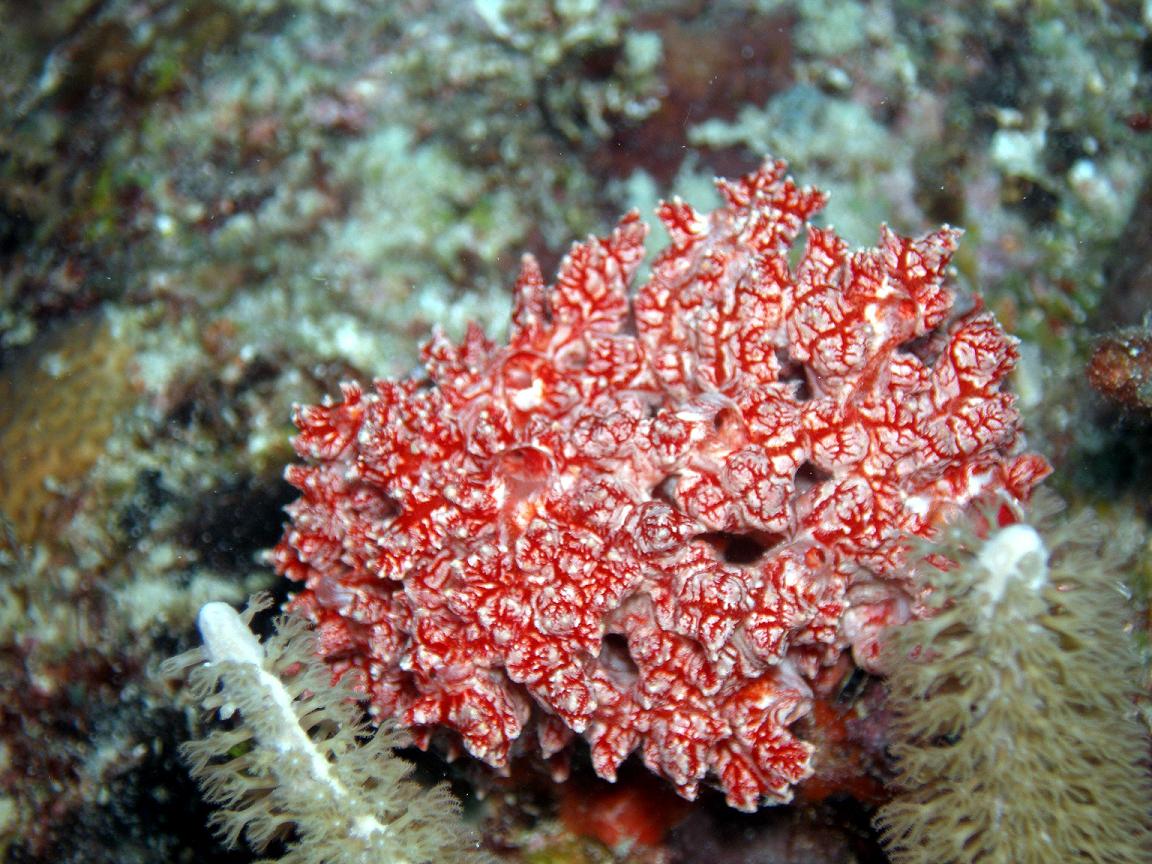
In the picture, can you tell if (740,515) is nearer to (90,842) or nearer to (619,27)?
(619,27)

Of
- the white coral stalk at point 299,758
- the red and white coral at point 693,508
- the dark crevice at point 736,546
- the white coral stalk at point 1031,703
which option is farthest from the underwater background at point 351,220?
the dark crevice at point 736,546

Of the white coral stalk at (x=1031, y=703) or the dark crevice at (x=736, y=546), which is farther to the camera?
the dark crevice at (x=736, y=546)

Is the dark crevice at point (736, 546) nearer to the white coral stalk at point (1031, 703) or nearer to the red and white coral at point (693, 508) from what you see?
the red and white coral at point (693, 508)

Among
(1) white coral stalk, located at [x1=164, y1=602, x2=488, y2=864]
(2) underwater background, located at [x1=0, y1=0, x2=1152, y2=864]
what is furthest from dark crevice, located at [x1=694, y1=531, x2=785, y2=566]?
(2) underwater background, located at [x1=0, y1=0, x2=1152, y2=864]

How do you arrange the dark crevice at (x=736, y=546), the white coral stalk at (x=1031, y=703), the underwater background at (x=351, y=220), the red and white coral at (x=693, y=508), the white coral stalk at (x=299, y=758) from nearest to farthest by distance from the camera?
1. the white coral stalk at (x=1031, y=703)
2. the red and white coral at (x=693, y=508)
3. the white coral stalk at (x=299, y=758)
4. the dark crevice at (x=736, y=546)
5. the underwater background at (x=351, y=220)

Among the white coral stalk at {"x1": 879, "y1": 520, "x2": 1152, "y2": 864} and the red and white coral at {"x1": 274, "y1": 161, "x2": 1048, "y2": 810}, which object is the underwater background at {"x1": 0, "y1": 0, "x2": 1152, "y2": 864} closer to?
the red and white coral at {"x1": 274, "y1": 161, "x2": 1048, "y2": 810}

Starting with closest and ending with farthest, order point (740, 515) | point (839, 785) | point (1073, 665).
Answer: point (1073, 665), point (740, 515), point (839, 785)

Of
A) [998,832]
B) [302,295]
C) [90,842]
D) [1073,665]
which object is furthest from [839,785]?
[90,842]
